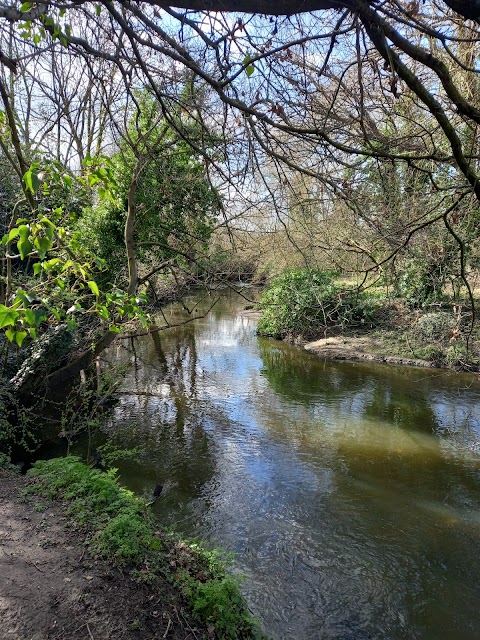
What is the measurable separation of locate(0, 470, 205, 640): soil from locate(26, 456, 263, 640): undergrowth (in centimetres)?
12

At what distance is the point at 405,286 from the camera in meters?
15.5

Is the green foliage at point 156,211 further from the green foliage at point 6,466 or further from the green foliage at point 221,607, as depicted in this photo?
the green foliage at point 221,607

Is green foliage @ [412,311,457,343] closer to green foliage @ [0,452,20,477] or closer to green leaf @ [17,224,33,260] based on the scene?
green foliage @ [0,452,20,477]

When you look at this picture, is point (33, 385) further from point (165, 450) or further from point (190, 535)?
point (190, 535)

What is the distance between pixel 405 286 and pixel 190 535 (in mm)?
12321

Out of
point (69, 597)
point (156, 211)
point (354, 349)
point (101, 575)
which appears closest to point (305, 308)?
point (354, 349)

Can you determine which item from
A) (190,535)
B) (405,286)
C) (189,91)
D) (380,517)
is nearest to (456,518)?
(380,517)

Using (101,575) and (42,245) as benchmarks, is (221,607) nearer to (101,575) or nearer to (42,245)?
(101,575)

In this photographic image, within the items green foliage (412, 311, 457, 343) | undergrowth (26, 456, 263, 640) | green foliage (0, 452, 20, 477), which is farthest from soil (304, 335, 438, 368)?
undergrowth (26, 456, 263, 640)

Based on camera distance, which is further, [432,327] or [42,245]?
[432,327]

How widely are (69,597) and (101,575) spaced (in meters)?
0.35

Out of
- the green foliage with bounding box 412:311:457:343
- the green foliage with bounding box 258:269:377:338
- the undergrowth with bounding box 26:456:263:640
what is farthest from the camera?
the green foliage with bounding box 258:269:377:338

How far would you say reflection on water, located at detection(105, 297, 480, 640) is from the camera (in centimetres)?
466

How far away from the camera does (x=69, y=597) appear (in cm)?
308
